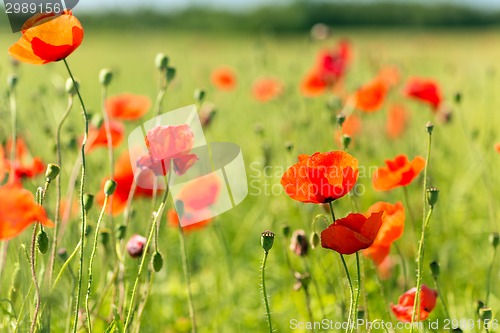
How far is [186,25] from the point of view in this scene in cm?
2702

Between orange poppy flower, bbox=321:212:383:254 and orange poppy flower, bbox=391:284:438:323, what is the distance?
0.78 feet

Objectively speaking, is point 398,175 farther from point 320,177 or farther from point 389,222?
point 320,177

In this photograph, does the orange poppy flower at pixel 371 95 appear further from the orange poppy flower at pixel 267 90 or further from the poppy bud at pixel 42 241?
the poppy bud at pixel 42 241

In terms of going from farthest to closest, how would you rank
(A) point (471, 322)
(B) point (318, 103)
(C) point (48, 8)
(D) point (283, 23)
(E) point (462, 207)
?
(D) point (283, 23), (B) point (318, 103), (E) point (462, 207), (A) point (471, 322), (C) point (48, 8)

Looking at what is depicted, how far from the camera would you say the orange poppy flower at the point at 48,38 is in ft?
3.83

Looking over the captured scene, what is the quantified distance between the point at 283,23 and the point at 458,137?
67.4ft

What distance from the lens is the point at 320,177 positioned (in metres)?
1.12

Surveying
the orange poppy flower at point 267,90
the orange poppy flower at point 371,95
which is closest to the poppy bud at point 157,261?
the orange poppy flower at point 371,95

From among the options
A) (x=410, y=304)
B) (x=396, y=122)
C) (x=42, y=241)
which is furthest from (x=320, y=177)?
(x=396, y=122)

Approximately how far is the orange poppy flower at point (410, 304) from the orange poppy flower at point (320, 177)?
0.28 metres

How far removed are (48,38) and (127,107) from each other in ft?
3.09

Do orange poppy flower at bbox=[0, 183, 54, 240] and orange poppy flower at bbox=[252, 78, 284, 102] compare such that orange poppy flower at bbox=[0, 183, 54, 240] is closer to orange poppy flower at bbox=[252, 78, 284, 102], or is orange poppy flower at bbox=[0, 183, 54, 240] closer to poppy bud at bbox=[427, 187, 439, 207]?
poppy bud at bbox=[427, 187, 439, 207]

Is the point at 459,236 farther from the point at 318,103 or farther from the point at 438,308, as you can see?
the point at 318,103

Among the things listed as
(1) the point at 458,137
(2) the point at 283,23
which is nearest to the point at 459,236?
(1) the point at 458,137
